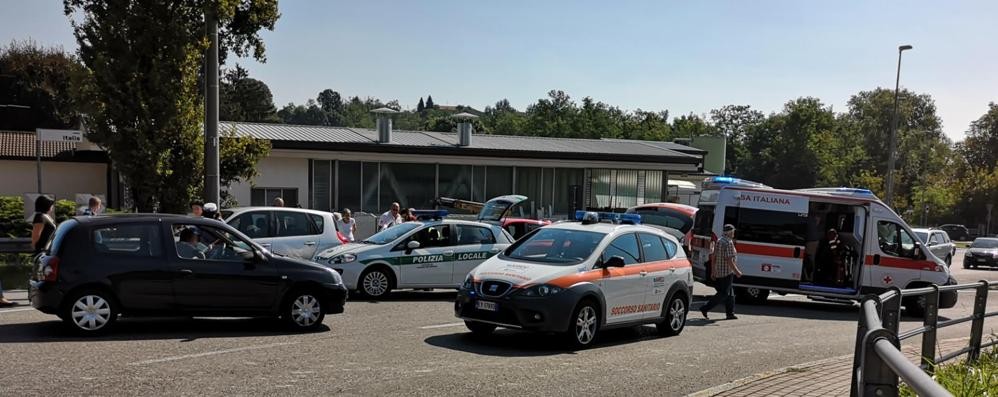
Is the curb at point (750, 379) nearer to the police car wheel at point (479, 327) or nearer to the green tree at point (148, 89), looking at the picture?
the police car wheel at point (479, 327)

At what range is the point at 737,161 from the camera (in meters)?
124

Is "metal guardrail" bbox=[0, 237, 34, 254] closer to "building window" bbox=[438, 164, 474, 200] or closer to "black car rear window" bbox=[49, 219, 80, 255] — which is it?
"black car rear window" bbox=[49, 219, 80, 255]

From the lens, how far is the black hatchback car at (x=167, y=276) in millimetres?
10188

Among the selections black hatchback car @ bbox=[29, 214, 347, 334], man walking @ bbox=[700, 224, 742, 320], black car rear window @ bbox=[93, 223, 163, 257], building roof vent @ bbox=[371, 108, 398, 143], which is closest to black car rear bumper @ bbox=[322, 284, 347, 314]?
black hatchback car @ bbox=[29, 214, 347, 334]

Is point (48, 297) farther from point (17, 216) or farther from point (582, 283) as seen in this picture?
point (17, 216)

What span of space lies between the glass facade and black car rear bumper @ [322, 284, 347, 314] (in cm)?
1454

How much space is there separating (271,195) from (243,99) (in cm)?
4421

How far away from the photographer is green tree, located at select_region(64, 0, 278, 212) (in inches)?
695

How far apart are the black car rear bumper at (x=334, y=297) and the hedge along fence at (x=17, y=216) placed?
1177 cm

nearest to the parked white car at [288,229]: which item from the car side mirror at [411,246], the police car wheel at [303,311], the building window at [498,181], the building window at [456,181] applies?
the car side mirror at [411,246]

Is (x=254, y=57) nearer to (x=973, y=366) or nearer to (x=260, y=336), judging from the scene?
(x=260, y=336)

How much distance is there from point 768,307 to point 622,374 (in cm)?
1011

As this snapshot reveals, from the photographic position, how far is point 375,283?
1576cm

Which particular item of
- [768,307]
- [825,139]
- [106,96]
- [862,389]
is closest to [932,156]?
[825,139]
